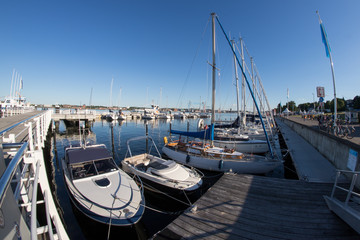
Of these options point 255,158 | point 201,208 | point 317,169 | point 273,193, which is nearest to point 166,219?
point 201,208

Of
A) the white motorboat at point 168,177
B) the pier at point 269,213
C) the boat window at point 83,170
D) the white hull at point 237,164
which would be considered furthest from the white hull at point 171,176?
the white hull at point 237,164

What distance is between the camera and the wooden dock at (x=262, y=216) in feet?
15.7

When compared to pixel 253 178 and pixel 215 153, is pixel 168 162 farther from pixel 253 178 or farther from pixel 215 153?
pixel 253 178

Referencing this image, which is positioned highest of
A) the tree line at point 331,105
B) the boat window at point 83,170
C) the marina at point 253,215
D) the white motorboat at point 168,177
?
the tree line at point 331,105

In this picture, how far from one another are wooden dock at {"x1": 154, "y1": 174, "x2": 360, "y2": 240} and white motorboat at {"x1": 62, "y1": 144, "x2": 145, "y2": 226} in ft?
8.13

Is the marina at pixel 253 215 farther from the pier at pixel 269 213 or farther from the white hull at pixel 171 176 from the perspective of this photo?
the white hull at pixel 171 176

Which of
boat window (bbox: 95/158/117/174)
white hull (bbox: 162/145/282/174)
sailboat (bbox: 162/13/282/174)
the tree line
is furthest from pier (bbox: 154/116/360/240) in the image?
the tree line

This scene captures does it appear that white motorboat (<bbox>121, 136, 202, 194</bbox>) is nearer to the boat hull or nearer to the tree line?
the boat hull

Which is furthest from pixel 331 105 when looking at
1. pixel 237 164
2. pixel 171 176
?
pixel 171 176

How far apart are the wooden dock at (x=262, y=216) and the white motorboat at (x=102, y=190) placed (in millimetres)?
2478

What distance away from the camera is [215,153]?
13.2 metres

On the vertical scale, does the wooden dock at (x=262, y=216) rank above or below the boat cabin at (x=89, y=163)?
below

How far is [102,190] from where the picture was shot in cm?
754

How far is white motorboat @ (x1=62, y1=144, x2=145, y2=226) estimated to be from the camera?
21.6 feet
